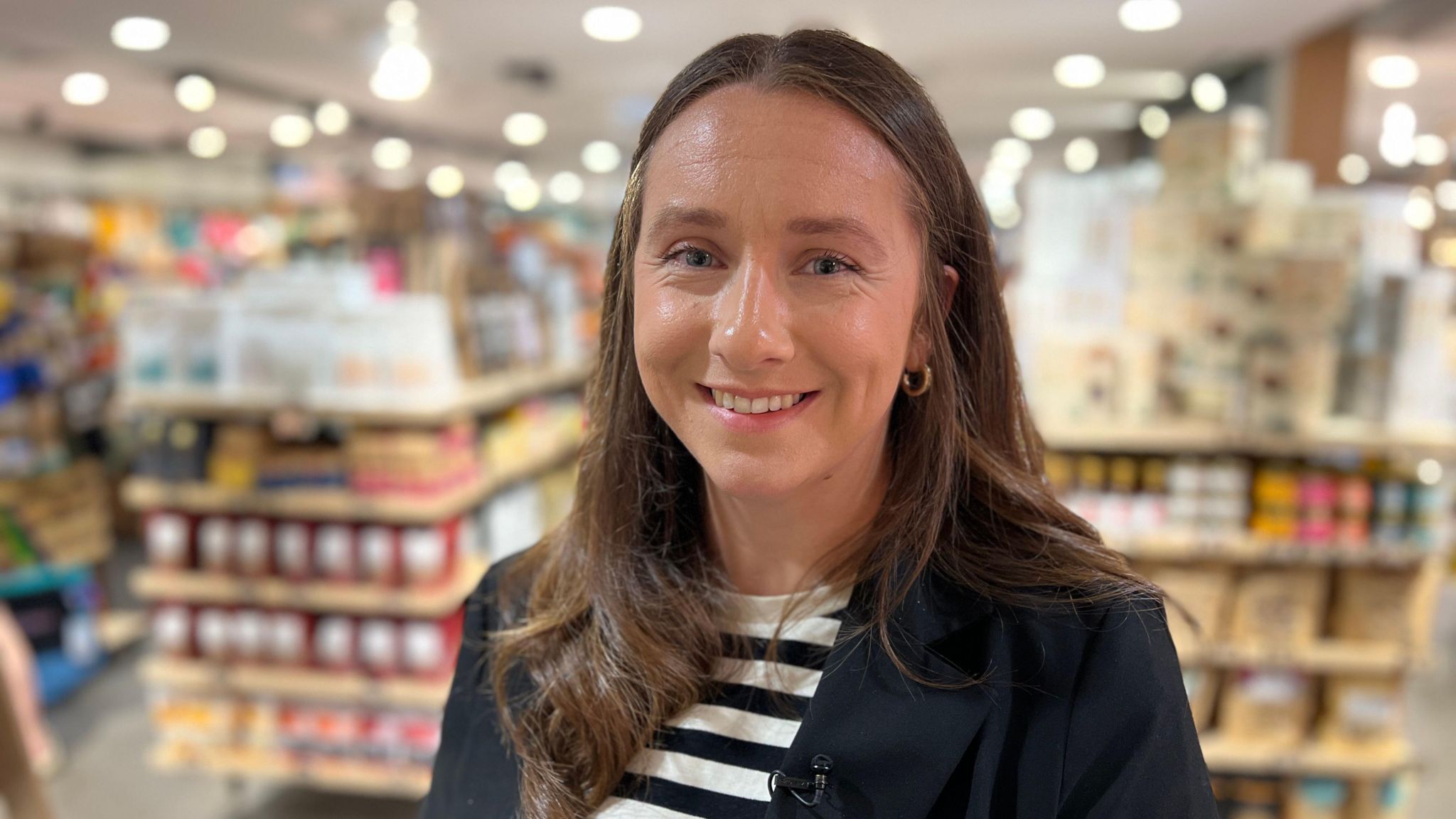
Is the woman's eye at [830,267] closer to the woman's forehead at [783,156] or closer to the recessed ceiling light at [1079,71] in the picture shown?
the woman's forehead at [783,156]

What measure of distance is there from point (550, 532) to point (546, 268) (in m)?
4.19

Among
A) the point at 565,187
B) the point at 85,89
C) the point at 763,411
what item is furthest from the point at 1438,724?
the point at 565,187

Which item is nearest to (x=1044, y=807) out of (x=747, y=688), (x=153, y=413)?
(x=747, y=688)

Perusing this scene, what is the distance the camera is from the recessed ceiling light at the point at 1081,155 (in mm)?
11031

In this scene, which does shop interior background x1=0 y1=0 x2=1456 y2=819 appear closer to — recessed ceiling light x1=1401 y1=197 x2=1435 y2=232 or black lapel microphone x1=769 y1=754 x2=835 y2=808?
recessed ceiling light x1=1401 y1=197 x2=1435 y2=232

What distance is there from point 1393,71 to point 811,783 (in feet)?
25.5

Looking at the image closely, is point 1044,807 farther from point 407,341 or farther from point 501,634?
point 407,341

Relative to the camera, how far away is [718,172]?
1002mm

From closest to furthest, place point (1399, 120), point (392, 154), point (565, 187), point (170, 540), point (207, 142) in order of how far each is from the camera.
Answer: point (170, 540) < point (1399, 120) < point (207, 142) < point (392, 154) < point (565, 187)

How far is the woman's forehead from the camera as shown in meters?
0.98

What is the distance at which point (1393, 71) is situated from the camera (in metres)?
6.71

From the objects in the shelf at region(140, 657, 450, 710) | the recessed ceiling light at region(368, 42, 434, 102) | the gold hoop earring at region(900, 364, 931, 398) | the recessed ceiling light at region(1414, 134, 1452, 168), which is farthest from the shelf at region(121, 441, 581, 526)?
the recessed ceiling light at region(1414, 134, 1452, 168)

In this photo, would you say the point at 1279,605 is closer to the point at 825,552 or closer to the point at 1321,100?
the point at 825,552

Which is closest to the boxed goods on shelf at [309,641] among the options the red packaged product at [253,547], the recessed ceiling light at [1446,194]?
the red packaged product at [253,547]
